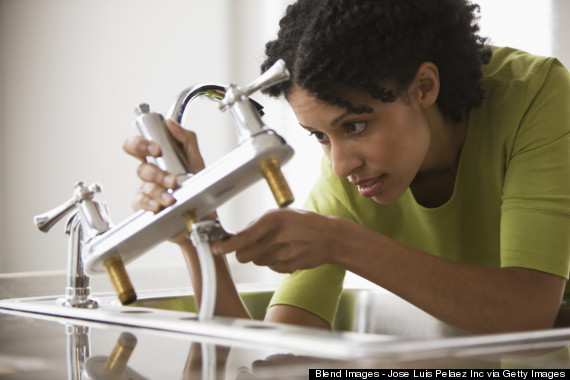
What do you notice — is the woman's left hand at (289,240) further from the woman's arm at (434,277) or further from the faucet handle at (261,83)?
the faucet handle at (261,83)

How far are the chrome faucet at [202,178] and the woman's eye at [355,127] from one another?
8.9 inches

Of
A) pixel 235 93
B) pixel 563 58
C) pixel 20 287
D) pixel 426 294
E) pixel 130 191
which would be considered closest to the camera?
pixel 235 93

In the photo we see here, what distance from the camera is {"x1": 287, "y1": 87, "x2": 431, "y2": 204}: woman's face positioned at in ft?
2.68

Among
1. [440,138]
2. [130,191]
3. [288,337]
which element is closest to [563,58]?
[440,138]

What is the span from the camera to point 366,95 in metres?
0.82

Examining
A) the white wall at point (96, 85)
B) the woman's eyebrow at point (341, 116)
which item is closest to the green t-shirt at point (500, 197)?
the woman's eyebrow at point (341, 116)

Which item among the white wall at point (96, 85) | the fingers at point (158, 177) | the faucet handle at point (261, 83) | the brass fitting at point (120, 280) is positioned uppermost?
the white wall at point (96, 85)

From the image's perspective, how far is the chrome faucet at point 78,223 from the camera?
0.72 m

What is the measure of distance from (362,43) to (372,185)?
0.59 feet

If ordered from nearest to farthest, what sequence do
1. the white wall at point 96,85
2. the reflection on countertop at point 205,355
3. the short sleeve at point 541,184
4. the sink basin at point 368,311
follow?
the reflection on countertop at point 205,355, the short sleeve at point 541,184, the sink basin at point 368,311, the white wall at point 96,85

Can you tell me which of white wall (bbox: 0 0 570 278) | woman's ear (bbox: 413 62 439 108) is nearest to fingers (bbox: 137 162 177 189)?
woman's ear (bbox: 413 62 439 108)

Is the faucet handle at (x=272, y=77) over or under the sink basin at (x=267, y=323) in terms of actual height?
over

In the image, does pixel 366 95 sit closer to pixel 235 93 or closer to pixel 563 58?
pixel 235 93

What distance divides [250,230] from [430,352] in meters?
0.26
